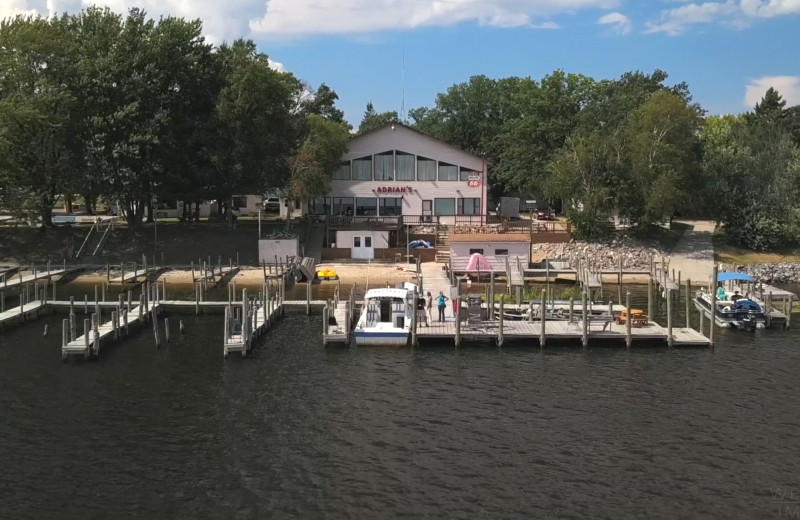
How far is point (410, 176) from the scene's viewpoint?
70688mm

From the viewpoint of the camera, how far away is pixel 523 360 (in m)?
33.8

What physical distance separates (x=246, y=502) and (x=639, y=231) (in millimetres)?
55296

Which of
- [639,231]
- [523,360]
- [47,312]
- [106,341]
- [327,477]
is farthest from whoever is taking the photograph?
[639,231]

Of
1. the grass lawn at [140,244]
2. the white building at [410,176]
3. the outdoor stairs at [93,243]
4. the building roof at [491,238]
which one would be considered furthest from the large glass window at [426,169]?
the outdoor stairs at [93,243]

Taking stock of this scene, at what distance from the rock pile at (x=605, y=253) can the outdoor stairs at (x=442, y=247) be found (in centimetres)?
707

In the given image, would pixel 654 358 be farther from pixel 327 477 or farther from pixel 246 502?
pixel 246 502

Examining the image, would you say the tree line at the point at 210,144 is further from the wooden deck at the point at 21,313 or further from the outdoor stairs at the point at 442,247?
the wooden deck at the point at 21,313

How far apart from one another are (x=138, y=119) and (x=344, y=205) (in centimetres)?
1961

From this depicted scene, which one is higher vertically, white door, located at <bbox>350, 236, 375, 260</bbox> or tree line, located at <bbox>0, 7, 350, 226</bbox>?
tree line, located at <bbox>0, 7, 350, 226</bbox>

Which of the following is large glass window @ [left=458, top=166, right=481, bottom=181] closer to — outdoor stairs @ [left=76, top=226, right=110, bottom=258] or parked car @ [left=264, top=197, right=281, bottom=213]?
parked car @ [left=264, top=197, right=281, bottom=213]

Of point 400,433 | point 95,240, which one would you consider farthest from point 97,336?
point 95,240

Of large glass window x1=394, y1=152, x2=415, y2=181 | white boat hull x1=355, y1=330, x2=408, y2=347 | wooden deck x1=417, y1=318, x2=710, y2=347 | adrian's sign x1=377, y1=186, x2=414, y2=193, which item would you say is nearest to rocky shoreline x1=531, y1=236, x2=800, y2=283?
adrian's sign x1=377, y1=186, x2=414, y2=193

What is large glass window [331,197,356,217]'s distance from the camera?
234 ft

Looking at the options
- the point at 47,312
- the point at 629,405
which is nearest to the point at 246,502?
the point at 629,405
